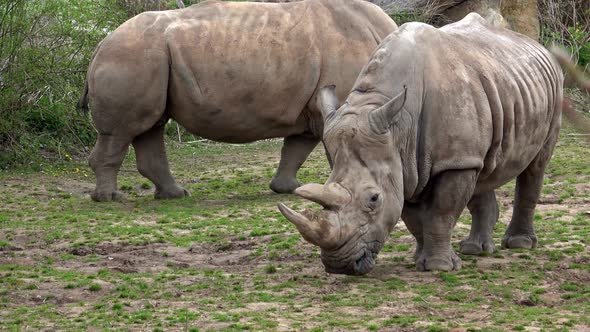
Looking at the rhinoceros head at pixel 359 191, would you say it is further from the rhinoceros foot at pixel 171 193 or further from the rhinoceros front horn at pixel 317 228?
the rhinoceros foot at pixel 171 193

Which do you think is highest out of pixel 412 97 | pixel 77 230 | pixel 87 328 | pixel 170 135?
pixel 412 97

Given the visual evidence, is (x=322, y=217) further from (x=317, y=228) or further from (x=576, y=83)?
(x=576, y=83)

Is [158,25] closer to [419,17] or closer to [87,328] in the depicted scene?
[87,328]

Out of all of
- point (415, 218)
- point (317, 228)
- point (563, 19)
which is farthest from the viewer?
point (563, 19)

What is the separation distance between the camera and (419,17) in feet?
52.4

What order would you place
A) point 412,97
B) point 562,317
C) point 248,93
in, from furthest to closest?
point 248,93 → point 412,97 → point 562,317

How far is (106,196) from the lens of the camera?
32.8 ft

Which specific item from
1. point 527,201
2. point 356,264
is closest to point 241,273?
point 356,264

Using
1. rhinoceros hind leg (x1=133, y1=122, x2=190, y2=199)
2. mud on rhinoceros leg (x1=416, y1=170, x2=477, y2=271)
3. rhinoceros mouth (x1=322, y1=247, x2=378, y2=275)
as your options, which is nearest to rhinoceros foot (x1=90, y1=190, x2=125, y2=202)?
rhinoceros hind leg (x1=133, y1=122, x2=190, y2=199)

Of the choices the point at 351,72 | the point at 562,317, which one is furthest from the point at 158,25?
the point at 562,317

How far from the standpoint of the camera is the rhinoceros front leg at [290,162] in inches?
402

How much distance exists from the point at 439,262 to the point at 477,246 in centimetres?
75

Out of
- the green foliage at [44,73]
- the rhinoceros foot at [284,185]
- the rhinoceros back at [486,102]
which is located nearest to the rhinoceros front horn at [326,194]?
the rhinoceros back at [486,102]

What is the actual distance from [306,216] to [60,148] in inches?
292
